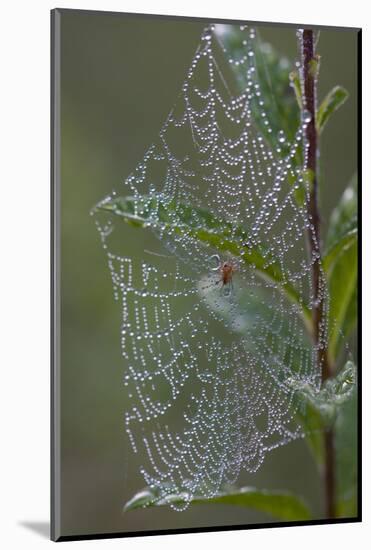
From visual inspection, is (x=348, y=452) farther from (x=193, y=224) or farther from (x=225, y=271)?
(x=193, y=224)

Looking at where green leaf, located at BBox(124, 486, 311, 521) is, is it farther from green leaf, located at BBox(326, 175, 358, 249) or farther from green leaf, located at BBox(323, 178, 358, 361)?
green leaf, located at BBox(326, 175, 358, 249)

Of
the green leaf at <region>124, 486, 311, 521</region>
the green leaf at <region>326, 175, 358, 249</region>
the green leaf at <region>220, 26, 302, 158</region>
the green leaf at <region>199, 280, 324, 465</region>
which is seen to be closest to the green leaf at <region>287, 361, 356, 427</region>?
the green leaf at <region>199, 280, 324, 465</region>

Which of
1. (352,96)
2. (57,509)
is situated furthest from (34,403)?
(352,96)

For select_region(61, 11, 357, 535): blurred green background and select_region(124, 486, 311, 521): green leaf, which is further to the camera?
select_region(61, 11, 357, 535): blurred green background

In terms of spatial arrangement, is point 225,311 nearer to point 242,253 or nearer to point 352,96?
point 242,253

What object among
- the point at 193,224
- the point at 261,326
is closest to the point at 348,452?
the point at 261,326

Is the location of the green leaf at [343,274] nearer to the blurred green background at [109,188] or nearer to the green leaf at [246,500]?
the blurred green background at [109,188]
